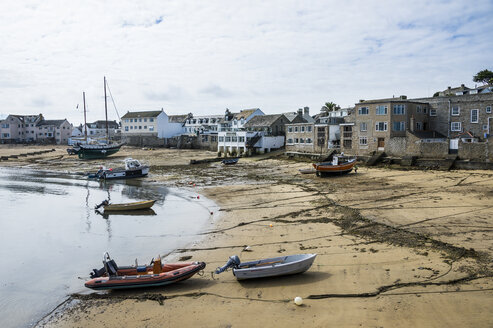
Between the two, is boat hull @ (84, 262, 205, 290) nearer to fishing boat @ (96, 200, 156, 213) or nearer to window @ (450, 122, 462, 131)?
fishing boat @ (96, 200, 156, 213)

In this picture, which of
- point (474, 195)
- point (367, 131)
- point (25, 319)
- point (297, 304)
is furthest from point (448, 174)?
point (25, 319)

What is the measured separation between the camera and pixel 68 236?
21.2 metres

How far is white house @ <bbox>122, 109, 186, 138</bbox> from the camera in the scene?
98.6m

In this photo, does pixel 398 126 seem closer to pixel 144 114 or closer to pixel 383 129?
pixel 383 129

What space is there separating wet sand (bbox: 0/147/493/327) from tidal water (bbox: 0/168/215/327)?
1.60m

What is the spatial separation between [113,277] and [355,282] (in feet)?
29.4

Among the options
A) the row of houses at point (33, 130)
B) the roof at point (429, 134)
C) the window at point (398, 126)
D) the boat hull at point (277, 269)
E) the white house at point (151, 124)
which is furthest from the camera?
the row of houses at point (33, 130)

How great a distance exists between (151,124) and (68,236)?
267 feet

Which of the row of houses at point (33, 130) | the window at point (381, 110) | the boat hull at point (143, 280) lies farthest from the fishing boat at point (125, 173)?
the row of houses at point (33, 130)

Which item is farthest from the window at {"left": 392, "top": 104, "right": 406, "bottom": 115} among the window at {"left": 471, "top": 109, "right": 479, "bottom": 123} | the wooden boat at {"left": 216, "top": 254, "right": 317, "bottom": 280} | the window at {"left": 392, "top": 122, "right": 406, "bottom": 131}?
the wooden boat at {"left": 216, "top": 254, "right": 317, "bottom": 280}

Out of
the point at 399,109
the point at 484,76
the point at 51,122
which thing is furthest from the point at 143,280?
the point at 51,122

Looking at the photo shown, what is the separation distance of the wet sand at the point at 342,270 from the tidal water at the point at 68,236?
1604 mm

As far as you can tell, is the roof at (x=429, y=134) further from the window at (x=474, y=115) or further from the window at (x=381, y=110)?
the window at (x=381, y=110)

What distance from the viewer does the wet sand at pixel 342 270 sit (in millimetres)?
10414
